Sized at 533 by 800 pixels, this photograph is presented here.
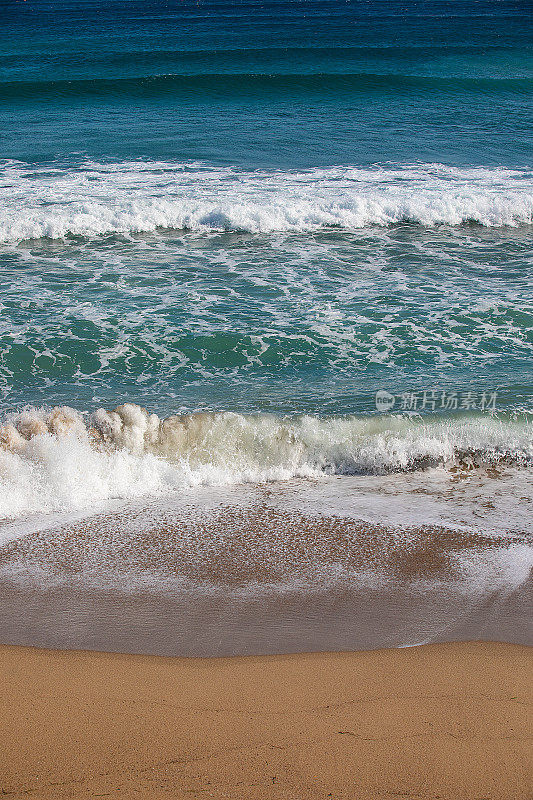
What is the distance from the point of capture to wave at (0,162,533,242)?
37.3 feet

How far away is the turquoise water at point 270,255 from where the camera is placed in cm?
629

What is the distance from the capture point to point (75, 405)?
6418 mm

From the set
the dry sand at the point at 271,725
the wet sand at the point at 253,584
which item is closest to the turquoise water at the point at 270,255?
the wet sand at the point at 253,584

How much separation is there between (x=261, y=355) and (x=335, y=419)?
5.50 feet

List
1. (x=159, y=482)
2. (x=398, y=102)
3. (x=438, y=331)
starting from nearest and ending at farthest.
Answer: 1. (x=159, y=482)
2. (x=438, y=331)
3. (x=398, y=102)

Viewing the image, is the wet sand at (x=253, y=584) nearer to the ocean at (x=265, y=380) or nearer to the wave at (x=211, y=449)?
the ocean at (x=265, y=380)

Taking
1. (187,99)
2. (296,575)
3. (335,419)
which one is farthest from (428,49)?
(296,575)

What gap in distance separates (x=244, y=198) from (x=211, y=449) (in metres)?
7.68

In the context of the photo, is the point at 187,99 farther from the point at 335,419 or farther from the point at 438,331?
the point at 335,419

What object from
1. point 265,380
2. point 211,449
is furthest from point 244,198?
point 211,449

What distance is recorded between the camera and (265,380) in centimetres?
696

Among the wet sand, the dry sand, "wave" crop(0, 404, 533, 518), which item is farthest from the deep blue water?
the dry sand

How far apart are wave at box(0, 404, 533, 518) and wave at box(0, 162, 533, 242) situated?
613 cm

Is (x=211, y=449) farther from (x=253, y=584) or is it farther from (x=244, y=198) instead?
(x=244, y=198)
